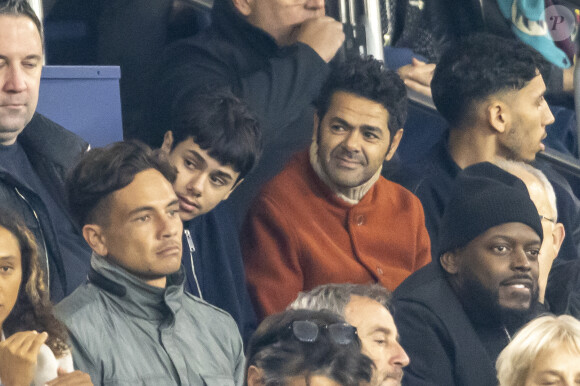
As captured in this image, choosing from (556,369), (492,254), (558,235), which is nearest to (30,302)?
(556,369)

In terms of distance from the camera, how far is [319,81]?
4.00 m

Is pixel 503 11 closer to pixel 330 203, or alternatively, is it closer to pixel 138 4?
pixel 330 203

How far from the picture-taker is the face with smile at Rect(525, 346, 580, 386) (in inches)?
→ 144

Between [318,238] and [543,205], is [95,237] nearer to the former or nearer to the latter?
[318,238]

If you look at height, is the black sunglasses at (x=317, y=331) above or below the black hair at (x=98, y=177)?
below

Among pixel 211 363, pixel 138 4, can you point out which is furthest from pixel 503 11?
pixel 211 363

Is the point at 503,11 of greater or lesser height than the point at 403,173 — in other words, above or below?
above

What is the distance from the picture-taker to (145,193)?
10.7ft

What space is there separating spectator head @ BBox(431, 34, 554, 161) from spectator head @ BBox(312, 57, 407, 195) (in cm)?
44

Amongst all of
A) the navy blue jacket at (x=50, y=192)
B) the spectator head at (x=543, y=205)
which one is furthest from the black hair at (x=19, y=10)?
the spectator head at (x=543, y=205)

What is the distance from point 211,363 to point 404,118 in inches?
48.6

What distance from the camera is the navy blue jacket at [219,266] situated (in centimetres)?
353

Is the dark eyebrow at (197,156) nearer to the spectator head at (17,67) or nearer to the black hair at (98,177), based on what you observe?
the black hair at (98,177)

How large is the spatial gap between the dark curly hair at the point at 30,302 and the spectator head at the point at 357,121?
1.20m
